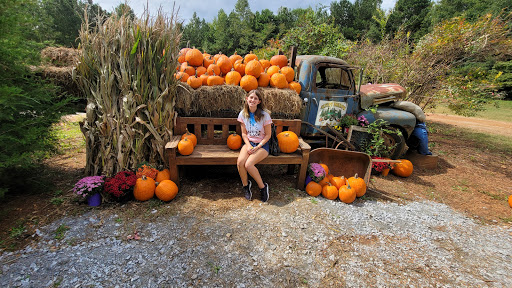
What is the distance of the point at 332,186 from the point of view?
3.53 meters

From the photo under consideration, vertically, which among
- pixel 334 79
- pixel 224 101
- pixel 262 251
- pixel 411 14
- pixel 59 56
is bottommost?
pixel 262 251

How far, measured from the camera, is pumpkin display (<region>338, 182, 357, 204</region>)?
3.38 meters

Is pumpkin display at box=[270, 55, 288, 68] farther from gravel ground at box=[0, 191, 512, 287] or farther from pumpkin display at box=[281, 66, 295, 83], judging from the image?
gravel ground at box=[0, 191, 512, 287]

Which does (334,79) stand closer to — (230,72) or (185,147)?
(230,72)

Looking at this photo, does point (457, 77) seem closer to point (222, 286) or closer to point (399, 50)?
point (399, 50)

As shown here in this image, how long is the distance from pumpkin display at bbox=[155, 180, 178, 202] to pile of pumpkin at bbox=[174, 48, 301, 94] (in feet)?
5.74

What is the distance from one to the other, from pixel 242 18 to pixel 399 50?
47951 millimetres

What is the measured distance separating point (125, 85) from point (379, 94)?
5067mm

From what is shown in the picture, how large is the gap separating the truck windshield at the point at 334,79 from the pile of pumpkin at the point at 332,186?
7.16 feet

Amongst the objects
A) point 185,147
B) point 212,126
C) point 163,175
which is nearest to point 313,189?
point 212,126

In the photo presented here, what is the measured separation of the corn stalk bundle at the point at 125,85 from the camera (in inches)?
121

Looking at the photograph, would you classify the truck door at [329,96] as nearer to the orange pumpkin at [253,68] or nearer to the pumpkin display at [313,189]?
the orange pumpkin at [253,68]

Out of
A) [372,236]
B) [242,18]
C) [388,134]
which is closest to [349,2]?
[242,18]

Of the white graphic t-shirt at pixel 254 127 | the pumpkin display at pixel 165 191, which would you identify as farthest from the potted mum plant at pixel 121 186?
the white graphic t-shirt at pixel 254 127
